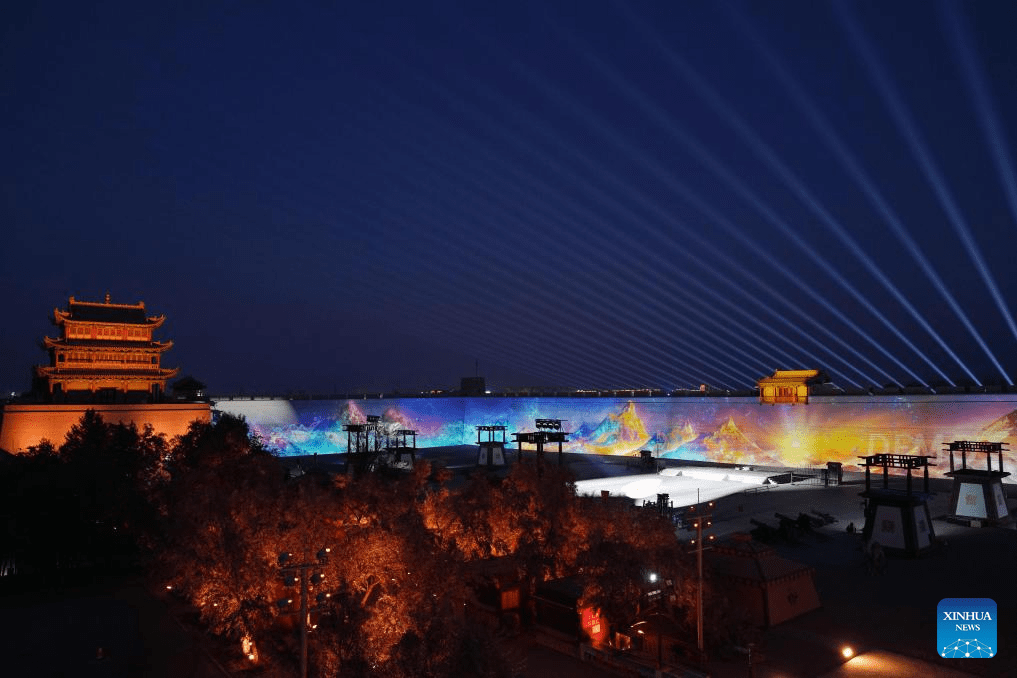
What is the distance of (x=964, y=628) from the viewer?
973 cm

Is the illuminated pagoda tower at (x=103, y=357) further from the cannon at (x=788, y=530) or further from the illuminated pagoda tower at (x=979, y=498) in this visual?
the illuminated pagoda tower at (x=979, y=498)

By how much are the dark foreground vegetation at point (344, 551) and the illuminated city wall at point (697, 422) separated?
20.7m

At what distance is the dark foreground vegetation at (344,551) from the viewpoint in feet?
33.0

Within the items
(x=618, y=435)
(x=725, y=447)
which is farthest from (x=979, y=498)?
(x=618, y=435)

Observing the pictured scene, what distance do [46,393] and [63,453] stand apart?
33.7 ft

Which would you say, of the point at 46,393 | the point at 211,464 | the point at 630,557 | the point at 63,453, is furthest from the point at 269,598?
the point at 46,393

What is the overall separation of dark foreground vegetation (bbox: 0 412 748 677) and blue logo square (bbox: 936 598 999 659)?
391cm

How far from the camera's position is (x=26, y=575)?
17844 mm

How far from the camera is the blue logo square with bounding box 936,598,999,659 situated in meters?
9.52

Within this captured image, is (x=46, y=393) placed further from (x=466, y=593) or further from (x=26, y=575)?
(x=466, y=593)

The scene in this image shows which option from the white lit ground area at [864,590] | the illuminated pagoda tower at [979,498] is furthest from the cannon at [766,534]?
the illuminated pagoda tower at [979,498]

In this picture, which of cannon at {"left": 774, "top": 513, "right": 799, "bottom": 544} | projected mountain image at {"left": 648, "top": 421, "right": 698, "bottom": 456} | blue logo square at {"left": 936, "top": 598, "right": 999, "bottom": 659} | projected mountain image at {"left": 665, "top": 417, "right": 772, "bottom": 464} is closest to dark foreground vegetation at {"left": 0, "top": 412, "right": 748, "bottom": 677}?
blue logo square at {"left": 936, "top": 598, "right": 999, "bottom": 659}

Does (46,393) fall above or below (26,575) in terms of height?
above

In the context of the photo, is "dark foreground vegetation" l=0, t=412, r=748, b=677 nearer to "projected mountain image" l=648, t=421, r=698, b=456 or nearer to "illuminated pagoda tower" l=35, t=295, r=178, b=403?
"illuminated pagoda tower" l=35, t=295, r=178, b=403
